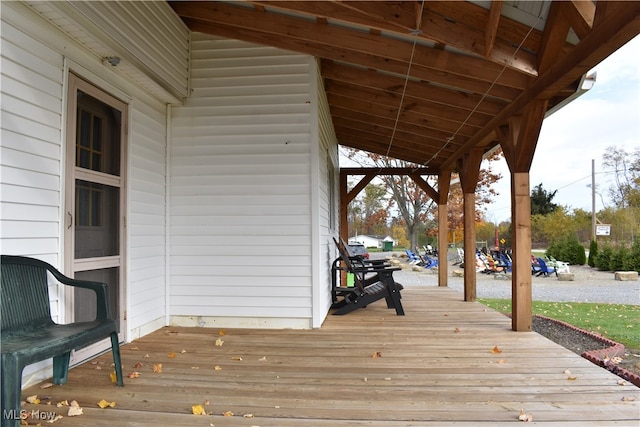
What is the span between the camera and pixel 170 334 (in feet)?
12.5

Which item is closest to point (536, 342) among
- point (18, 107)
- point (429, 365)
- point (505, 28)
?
point (429, 365)

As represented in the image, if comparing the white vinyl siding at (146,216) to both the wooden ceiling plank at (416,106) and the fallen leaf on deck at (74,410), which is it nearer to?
the fallen leaf on deck at (74,410)

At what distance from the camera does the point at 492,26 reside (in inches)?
109

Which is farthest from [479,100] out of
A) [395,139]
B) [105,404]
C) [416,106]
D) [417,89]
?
[105,404]

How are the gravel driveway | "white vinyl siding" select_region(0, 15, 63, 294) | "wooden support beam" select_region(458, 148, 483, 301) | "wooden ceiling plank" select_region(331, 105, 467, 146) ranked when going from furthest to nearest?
the gravel driveway
"wooden support beam" select_region(458, 148, 483, 301)
"wooden ceiling plank" select_region(331, 105, 467, 146)
"white vinyl siding" select_region(0, 15, 63, 294)

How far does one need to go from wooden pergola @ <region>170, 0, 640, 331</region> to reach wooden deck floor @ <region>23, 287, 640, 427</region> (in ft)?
4.04

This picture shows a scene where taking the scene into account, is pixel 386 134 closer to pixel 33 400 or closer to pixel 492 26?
pixel 492 26

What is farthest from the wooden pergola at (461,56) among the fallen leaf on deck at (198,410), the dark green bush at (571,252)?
the dark green bush at (571,252)

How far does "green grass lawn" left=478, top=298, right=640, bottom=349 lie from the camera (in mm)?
5191

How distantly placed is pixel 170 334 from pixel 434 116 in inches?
158

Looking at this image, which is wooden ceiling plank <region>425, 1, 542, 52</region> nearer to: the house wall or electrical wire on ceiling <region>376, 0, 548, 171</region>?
electrical wire on ceiling <region>376, 0, 548, 171</region>

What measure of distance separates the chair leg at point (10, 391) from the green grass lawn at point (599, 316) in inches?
228

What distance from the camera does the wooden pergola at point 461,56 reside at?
270 centimetres

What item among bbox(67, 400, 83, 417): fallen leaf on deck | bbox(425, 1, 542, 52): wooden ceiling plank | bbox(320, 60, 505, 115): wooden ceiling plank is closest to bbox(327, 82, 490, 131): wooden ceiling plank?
bbox(320, 60, 505, 115): wooden ceiling plank
